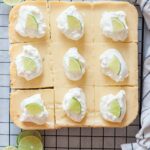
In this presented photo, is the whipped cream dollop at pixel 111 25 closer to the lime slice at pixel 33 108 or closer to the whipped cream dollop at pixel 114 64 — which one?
the whipped cream dollop at pixel 114 64

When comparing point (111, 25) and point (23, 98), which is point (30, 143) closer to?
point (23, 98)

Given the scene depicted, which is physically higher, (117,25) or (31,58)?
(117,25)

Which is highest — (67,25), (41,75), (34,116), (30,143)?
(67,25)

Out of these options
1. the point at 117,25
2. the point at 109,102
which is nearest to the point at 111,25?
the point at 117,25

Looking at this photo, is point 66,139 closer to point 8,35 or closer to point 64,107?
point 64,107

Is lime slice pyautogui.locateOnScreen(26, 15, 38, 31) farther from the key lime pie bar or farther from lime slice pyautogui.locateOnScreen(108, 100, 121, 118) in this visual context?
lime slice pyautogui.locateOnScreen(108, 100, 121, 118)

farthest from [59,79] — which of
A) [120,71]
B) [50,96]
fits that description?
[120,71]
